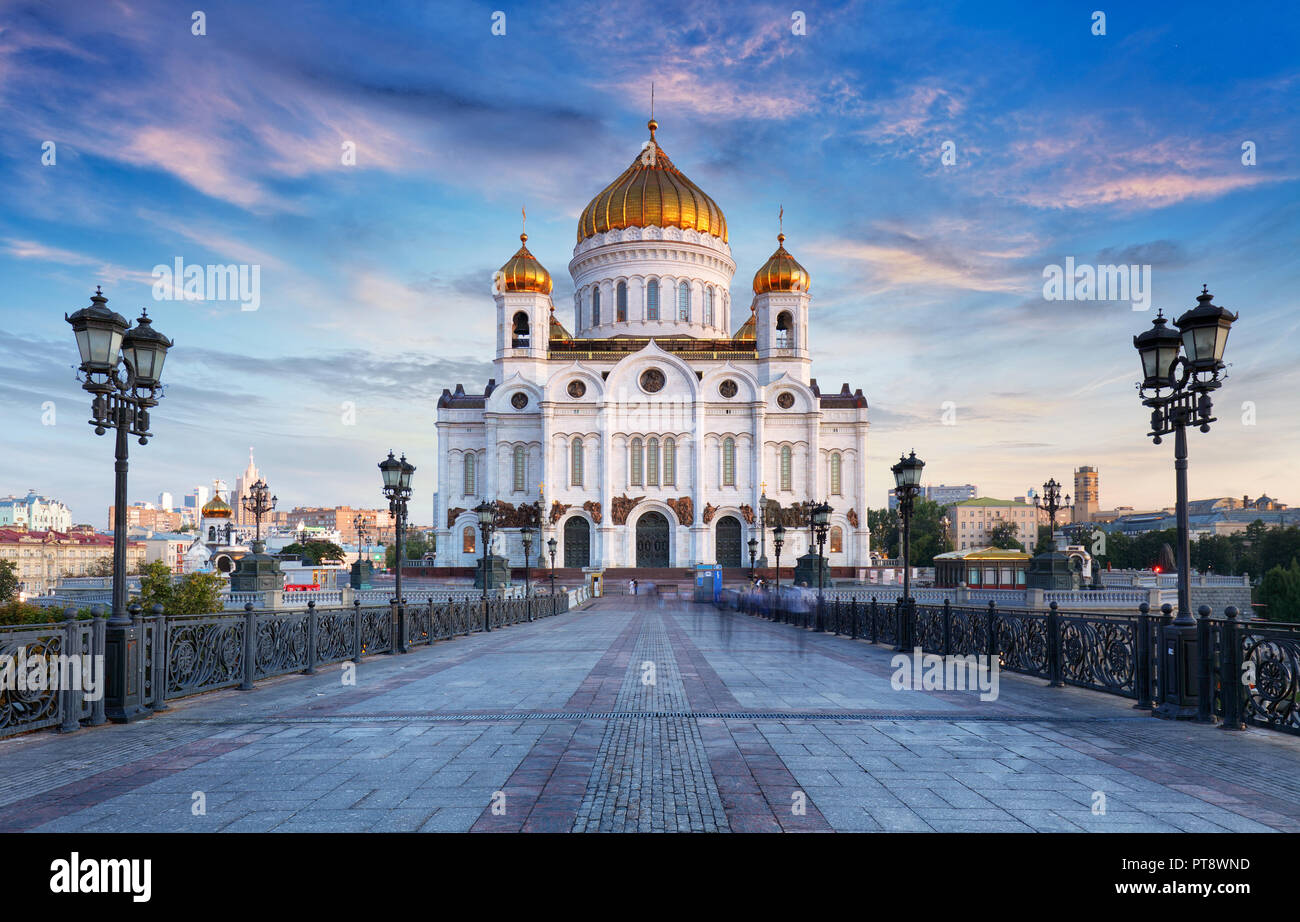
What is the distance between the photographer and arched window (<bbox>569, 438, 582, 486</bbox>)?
55125mm

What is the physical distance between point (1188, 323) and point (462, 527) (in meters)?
51.2

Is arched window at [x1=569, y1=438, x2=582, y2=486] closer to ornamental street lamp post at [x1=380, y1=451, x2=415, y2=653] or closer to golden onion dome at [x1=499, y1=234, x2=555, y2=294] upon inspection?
golden onion dome at [x1=499, y1=234, x2=555, y2=294]

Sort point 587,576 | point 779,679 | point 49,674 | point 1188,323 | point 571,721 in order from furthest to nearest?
point 587,576 < point 779,679 < point 1188,323 < point 571,721 < point 49,674

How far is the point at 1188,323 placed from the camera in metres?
8.68

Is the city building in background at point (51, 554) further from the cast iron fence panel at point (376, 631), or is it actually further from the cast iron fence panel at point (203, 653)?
the cast iron fence panel at point (203, 653)

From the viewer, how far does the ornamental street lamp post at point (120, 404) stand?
26.5 ft

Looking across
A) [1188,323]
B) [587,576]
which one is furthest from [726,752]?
[587,576]

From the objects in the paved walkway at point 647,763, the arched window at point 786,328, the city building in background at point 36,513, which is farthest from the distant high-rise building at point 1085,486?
the city building in background at point 36,513

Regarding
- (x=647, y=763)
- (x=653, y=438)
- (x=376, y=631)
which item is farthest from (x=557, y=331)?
(x=647, y=763)

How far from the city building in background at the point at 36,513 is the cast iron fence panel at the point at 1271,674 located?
211742 millimetres

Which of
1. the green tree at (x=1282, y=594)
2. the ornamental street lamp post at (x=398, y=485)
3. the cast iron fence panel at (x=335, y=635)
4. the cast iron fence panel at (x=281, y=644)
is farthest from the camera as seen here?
the green tree at (x=1282, y=594)

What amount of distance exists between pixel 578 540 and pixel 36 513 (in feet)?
590

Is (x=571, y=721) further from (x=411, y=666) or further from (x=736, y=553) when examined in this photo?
(x=736, y=553)
